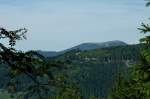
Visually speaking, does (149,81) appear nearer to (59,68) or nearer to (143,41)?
(143,41)

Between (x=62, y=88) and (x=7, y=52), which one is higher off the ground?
(x=7, y=52)

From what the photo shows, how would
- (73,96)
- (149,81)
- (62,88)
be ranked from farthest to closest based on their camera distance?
(73,96) → (149,81) → (62,88)

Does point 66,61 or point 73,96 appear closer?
point 66,61

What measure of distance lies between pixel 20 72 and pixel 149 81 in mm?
14062

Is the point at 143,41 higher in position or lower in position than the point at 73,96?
higher

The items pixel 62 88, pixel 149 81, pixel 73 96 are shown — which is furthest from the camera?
pixel 73 96

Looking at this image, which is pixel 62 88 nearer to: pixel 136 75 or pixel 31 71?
pixel 31 71

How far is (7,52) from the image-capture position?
26.0 feet

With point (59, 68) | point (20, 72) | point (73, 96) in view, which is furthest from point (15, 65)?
point (73, 96)

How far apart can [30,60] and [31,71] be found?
22 cm

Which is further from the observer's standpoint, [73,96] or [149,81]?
[73,96]

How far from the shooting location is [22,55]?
26.0ft

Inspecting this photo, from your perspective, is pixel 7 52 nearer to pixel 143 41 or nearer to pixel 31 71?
pixel 31 71

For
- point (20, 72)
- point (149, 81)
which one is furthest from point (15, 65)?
point (149, 81)
